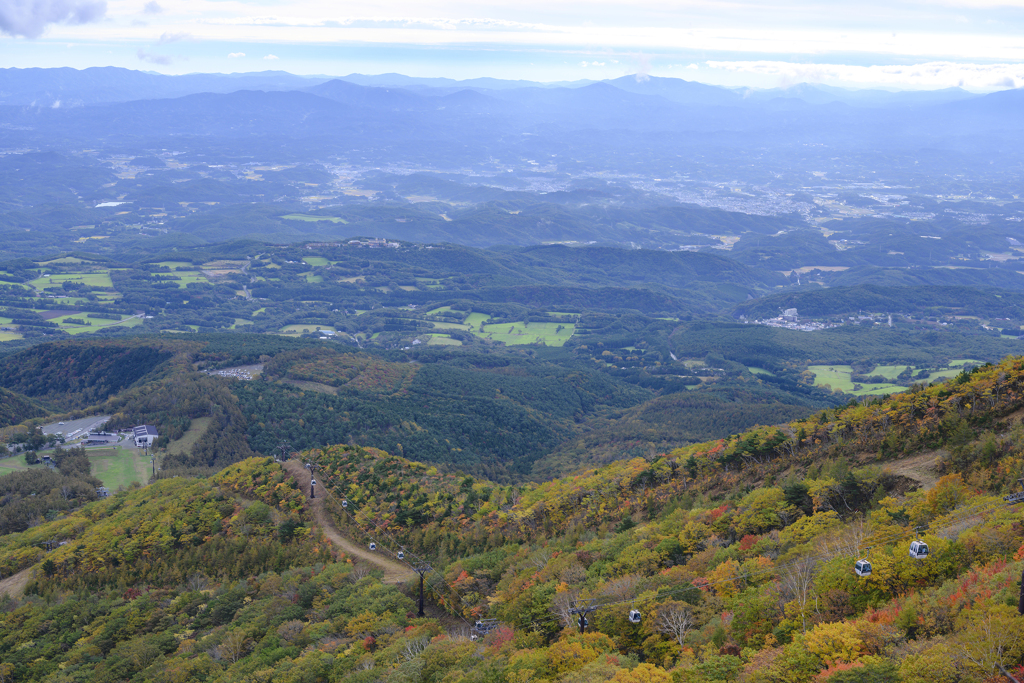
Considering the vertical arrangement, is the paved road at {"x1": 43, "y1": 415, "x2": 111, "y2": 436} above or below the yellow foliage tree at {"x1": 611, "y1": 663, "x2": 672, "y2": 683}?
below

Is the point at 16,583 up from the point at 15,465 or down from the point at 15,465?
up

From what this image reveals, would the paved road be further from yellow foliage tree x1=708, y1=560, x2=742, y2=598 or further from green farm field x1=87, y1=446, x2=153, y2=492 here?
yellow foliage tree x1=708, y1=560, x2=742, y2=598

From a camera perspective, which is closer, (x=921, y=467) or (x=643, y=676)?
(x=643, y=676)

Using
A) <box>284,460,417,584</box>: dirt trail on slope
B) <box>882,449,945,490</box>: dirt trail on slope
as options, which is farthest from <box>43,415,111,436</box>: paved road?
<box>882,449,945,490</box>: dirt trail on slope

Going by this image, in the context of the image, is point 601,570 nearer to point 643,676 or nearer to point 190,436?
point 643,676

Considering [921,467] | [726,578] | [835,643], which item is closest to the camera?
[835,643]

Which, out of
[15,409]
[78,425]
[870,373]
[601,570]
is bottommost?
[870,373]

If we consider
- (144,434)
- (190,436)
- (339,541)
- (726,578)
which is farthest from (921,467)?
(144,434)

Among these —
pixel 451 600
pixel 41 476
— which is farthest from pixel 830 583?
pixel 41 476
